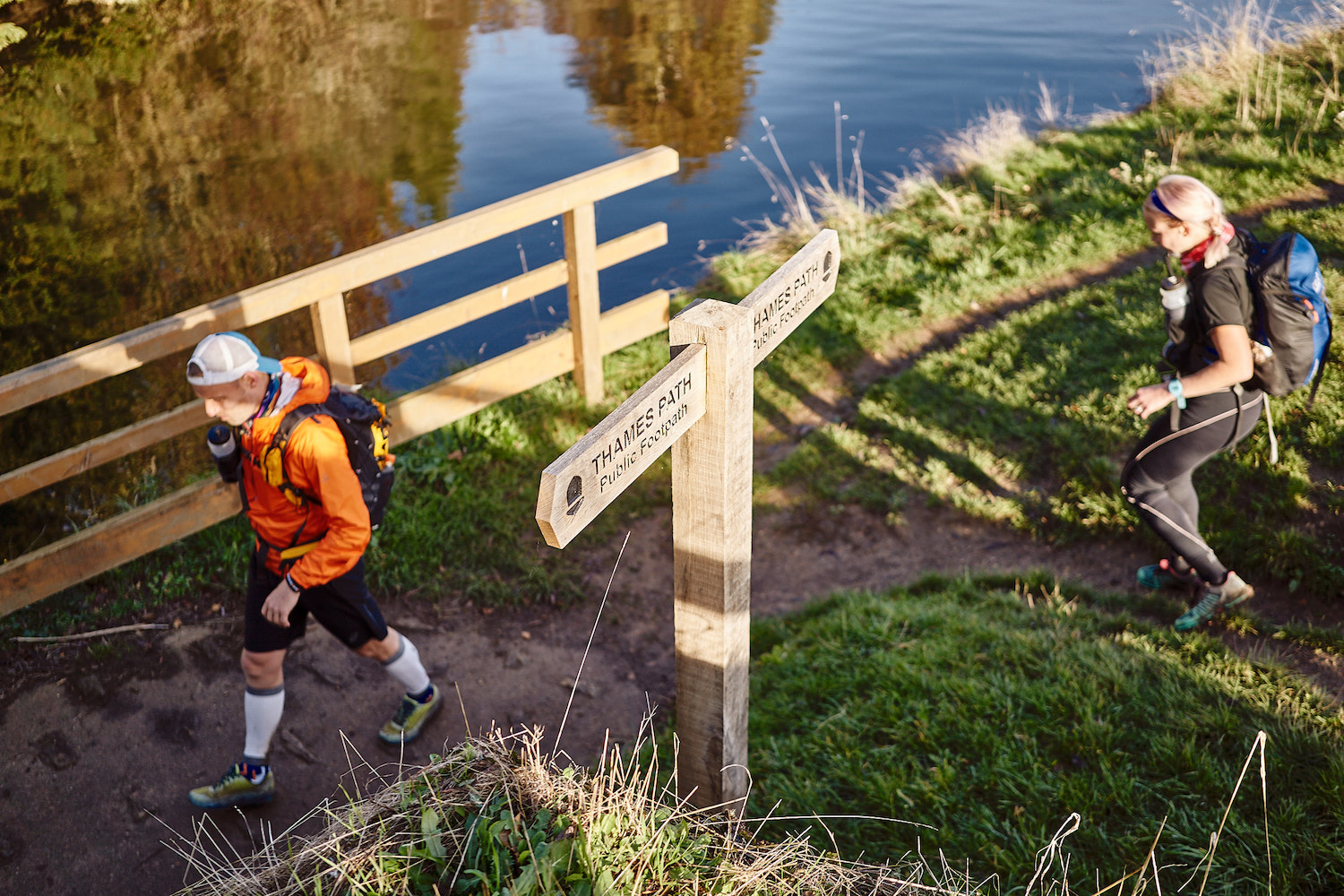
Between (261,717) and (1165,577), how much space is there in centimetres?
424

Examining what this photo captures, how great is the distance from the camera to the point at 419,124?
14.4 metres

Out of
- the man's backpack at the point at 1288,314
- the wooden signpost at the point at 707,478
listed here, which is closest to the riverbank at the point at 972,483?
the wooden signpost at the point at 707,478

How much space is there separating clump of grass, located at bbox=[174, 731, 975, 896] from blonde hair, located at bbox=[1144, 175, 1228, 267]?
275 centimetres

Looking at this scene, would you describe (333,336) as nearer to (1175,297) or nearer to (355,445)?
(355,445)

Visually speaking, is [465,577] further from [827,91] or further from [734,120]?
[827,91]

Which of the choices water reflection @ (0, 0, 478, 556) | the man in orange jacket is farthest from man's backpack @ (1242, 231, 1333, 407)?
water reflection @ (0, 0, 478, 556)

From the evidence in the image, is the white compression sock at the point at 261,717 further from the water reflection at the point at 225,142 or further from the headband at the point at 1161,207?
the headband at the point at 1161,207

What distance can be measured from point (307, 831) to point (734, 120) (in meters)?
12.0

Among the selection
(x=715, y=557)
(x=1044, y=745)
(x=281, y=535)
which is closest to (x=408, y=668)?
(x=281, y=535)

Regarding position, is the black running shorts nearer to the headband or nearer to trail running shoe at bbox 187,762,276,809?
trail running shoe at bbox 187,762,276,809

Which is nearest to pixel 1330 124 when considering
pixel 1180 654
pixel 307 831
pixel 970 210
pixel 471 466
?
pixel 970 210

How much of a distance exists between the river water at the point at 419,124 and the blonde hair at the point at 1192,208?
607 centimetres

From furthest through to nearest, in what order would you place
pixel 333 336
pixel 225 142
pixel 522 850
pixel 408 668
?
1. pixel 225 142
2. pixel 333 336
3. pixel 408 668
4. pixel 522 850

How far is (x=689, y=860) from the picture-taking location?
8.83 ft
